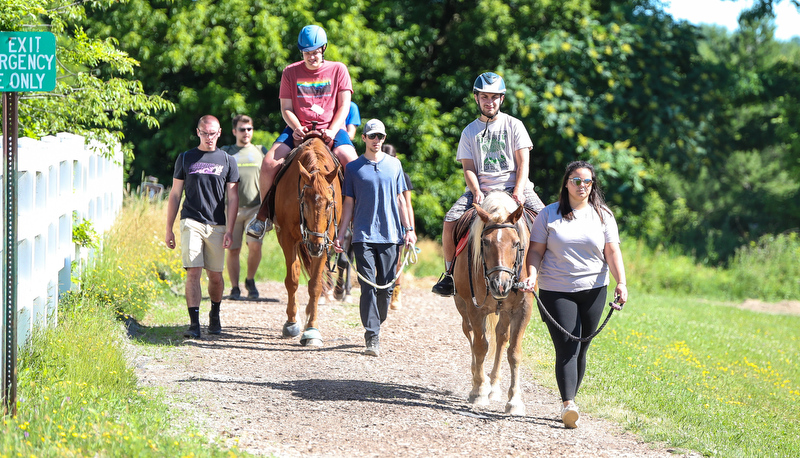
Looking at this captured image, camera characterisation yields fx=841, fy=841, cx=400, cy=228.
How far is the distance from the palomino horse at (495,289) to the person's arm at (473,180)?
451mm

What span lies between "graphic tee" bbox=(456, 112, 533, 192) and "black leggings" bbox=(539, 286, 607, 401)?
4.13 feet

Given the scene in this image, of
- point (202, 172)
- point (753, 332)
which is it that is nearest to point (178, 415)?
point (202, 172)

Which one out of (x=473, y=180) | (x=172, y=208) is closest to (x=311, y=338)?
(x=172, y=208)

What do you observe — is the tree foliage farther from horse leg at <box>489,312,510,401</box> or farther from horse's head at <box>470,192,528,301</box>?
horse's head at <box>470,192,528,301</box>

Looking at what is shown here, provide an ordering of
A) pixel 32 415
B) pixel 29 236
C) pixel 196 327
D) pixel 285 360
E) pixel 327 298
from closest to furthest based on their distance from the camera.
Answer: pixel 32 415 < pixel 29 236 < pixel 285 360 < pixel 196 327 < pixel 327 298

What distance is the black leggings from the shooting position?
6270mm

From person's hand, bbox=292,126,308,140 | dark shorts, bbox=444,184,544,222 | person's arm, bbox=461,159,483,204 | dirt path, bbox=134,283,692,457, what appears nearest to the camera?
dirt path, bbox=134,283,692,457

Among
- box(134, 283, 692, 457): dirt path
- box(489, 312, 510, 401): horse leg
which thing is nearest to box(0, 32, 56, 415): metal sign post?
box(134, 283, 692, 457): dirt path

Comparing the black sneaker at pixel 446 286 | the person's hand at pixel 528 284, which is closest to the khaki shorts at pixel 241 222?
the black sneaker at pixel 446 286

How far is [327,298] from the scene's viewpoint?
1157 cm

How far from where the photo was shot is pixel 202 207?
27.8ft

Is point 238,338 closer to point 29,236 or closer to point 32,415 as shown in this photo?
point 29,236

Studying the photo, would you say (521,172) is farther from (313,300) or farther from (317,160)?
(313,300)

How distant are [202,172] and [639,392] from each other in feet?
15.5
